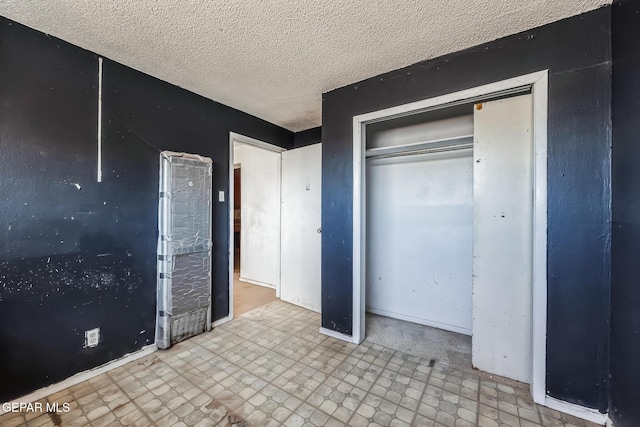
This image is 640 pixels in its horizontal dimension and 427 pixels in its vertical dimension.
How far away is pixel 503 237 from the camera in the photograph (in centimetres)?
185

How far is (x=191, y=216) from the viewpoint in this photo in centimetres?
239

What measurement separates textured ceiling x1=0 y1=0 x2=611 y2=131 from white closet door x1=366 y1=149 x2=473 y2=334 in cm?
107

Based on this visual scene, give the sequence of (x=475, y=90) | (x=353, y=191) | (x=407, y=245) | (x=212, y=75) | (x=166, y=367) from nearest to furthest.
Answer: (x=475, y=90) → (x=166, y=367) → (x=212, y=75) → (x=353, y=191) → (x=407, y=245)

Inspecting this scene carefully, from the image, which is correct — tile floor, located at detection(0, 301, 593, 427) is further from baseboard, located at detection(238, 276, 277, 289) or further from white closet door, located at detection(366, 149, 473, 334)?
baseboard, located at detection(238, 276, 277, 289)

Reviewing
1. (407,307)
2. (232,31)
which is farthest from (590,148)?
(232,31)

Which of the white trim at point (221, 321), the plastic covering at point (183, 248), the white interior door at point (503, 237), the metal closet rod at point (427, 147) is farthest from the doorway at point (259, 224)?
the white interior door at point (503, 237)

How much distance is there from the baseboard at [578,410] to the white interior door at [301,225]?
2109mm

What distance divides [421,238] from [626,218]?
1.53 m

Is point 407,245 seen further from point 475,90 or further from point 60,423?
point 60,423

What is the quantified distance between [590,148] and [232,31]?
228cm

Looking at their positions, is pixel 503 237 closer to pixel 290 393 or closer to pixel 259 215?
pixel 290 393

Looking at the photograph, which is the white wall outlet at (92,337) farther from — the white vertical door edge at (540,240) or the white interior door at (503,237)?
the white vertical door edge at (540,240)

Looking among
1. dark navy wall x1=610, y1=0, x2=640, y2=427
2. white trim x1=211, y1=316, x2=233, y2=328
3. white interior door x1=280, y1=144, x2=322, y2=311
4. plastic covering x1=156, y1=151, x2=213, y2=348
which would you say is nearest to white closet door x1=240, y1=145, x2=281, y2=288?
white interior door x1=280, y1=144, x2=322, y2=311

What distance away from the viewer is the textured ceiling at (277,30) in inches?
58.3
